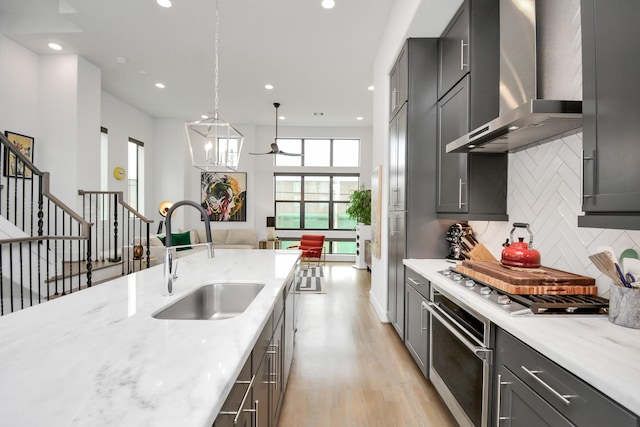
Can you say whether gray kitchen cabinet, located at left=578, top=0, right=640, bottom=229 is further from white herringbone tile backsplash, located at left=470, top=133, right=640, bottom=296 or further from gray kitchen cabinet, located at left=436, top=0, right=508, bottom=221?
gray kitchen cabinet, located at left=436, top=0, right=508, bottom=221

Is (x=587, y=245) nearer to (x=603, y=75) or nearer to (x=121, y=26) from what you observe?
(x=603, y=75)

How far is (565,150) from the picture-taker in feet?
5.84

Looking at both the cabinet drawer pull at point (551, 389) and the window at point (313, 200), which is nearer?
the cabinet drawer pull at point (551, 389)

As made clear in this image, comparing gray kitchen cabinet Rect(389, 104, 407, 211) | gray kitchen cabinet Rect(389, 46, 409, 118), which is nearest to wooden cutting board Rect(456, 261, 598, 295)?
gray kitchen cabinet Rect(389, 104, 407, 211)

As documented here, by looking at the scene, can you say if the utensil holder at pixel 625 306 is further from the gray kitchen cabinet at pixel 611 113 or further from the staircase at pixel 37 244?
the staircase at pixel 37 244

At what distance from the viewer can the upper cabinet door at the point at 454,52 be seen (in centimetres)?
233

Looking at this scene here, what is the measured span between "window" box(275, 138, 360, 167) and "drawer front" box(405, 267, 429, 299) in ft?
19.4

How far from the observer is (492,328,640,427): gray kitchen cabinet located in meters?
0.87

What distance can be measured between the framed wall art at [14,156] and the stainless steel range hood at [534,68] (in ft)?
17.5

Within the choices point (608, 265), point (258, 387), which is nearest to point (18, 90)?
point (258, 387)

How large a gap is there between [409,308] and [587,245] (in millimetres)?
1439

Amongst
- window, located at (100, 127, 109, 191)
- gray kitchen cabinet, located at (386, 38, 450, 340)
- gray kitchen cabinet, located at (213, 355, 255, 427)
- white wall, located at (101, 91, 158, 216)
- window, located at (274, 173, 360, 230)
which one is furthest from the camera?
window, located at (274, 173, 360, 230)

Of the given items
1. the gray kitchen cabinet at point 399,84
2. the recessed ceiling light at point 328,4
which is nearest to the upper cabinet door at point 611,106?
the gray kitchen cabinet at point 399,84

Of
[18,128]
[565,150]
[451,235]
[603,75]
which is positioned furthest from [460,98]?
[18,128]
